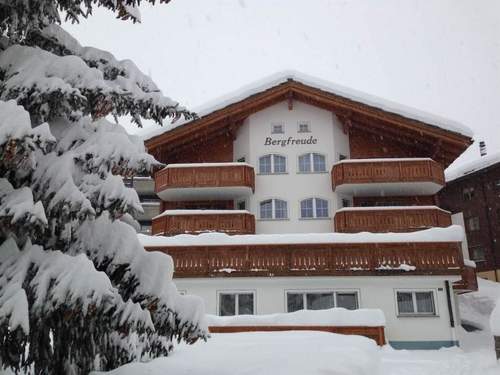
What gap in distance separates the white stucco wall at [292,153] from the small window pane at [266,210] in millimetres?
238

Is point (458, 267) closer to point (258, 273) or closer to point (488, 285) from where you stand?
point (258, 273)

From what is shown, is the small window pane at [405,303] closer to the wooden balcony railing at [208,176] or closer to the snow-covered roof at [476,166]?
the wooden balcony railing at [208,176]

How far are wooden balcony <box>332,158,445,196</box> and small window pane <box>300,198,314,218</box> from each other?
1.52 metres

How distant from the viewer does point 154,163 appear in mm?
4711

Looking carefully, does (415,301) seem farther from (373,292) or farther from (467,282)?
(467,282)

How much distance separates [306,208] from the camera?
77.7 ft

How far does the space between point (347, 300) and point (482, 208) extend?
20.6 meters

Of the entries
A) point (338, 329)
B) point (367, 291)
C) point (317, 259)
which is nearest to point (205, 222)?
point (317, 259)

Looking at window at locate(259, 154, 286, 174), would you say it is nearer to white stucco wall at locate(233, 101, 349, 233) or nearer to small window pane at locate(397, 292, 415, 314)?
white stucco wall at locate(233, 101, 349, 233)

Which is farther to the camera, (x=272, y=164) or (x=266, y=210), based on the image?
(x=272, y=164)

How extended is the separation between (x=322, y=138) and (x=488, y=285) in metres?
17.0

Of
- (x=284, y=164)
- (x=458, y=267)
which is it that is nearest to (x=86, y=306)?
(x=458, y=267)

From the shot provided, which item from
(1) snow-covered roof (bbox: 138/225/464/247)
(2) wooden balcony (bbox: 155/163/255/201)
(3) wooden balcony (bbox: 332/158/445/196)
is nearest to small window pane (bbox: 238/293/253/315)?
(1) snow-covered roof (bbox: 138/225/464/247)

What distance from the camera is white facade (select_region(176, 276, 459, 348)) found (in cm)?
1847
